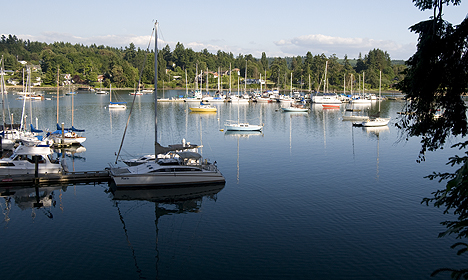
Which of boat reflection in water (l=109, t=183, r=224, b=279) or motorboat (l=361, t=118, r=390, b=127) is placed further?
motorboat (l=361, t=118, r=390, b=127)

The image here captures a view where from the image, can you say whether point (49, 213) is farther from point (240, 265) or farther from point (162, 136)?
point (162, 136)

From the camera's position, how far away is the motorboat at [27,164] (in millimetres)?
38812

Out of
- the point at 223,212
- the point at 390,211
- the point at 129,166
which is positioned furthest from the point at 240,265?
the point at 129,166

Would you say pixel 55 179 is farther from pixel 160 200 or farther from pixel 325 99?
pixel 325 99

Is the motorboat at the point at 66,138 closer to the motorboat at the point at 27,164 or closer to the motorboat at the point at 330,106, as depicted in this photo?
the motorboat at the point at 27,164

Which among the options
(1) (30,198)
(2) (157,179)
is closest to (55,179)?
(1) (30,198)

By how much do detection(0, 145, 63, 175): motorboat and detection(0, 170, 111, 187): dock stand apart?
0.65 m

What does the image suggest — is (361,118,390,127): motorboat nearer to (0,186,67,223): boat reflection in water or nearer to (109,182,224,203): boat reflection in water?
(109,182,224,203): boat reflection in water

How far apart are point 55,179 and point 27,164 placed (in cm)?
334

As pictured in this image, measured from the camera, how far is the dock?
124ft

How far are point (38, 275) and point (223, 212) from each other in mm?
14529

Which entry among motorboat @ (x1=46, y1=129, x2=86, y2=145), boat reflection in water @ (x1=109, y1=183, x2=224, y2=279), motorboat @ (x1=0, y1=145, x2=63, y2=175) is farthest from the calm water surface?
motorboat @ (x1=46, y1=129, x2=86, y2=145)

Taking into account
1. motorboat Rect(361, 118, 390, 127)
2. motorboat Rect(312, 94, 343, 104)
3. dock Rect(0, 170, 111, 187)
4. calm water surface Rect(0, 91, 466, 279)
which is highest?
motorboat Rect(312, 94, 343, 104)

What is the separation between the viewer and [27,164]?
39.6m
